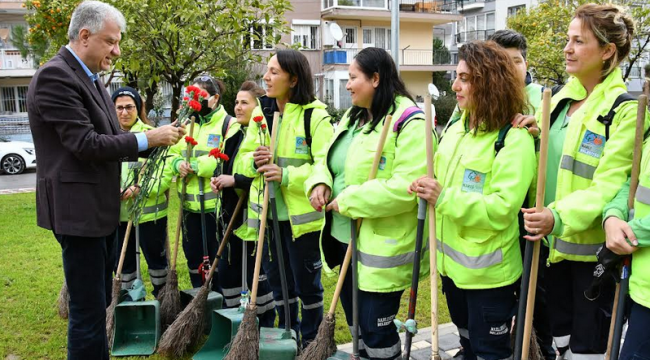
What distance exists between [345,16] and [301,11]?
2303 mm

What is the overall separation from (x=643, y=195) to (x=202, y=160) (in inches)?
134

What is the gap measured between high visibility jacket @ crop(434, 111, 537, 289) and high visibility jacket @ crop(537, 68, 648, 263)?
7.2 inches

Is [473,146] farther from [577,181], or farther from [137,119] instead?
[137,119]

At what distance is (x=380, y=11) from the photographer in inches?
1243

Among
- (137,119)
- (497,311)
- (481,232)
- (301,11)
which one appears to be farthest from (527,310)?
(301,11)

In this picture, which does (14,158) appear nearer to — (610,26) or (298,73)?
(298,73)

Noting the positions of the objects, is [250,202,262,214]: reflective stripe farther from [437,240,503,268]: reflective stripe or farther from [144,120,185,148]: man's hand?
[437,240,503,268]: reflective stripe

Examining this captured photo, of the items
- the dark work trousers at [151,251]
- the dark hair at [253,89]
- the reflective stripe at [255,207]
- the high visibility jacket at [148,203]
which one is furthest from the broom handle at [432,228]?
the dark work trousers at [151,251]

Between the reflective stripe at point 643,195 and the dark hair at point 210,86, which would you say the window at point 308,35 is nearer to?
the dark hair at point 210,86

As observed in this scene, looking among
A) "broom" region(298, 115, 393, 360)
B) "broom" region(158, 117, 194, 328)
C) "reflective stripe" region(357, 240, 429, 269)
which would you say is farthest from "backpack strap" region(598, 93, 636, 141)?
"broom" region(158, 117, 194, 328)

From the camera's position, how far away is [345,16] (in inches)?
1214

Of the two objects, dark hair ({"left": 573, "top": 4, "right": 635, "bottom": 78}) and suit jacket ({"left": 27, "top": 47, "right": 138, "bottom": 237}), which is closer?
dark hair ({"left": 573, "top": 4, "right": 635, "bottom": 78})

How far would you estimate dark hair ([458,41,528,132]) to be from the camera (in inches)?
119

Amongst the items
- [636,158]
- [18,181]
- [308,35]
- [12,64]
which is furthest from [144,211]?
[12,64]
